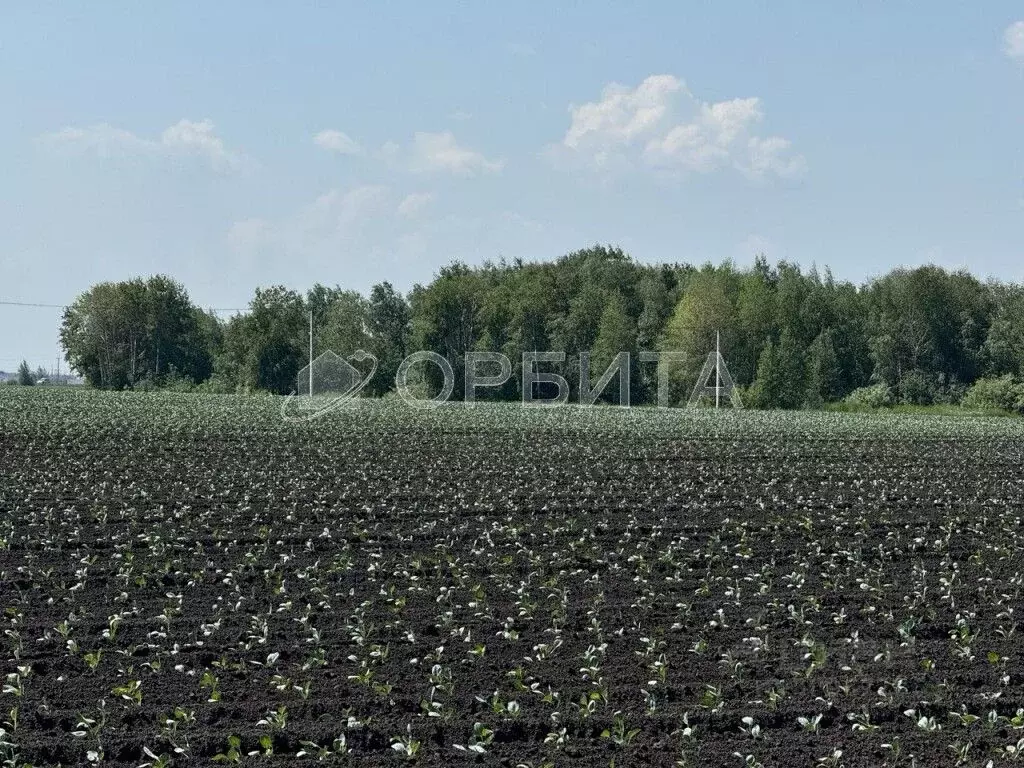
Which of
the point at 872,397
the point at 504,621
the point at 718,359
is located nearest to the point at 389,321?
the point at 718,359

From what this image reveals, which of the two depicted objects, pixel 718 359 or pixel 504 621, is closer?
pixel 504 621

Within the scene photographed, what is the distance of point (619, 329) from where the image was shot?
74.4m

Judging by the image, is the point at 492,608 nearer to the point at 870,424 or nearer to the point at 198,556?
the point at 198,556

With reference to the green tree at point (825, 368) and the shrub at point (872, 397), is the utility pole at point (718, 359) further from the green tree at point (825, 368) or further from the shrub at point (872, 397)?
the shrub at point (872, 397)

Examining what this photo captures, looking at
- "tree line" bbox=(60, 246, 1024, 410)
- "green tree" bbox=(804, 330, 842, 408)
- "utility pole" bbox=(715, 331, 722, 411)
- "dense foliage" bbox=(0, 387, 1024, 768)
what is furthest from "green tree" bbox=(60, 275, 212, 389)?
"dense foliage" bbox=(0, 387, 1024, 768)

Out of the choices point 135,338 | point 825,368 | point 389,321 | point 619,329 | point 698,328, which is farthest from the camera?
point 135,338

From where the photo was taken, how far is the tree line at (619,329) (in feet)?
224

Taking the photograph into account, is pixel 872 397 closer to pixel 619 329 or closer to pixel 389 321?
pixel 619 329

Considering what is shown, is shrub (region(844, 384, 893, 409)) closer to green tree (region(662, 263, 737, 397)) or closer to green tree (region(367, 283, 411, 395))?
green tree (region(662, 263, 737, 397))

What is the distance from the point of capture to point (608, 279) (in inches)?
3226

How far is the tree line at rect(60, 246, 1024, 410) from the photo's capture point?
6838 centimetres

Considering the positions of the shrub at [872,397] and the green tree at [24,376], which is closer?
the shrub at [872,397]

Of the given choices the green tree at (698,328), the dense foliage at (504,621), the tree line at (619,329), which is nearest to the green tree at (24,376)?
the tree line at (619,329)

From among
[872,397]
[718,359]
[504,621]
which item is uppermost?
[718,359]
